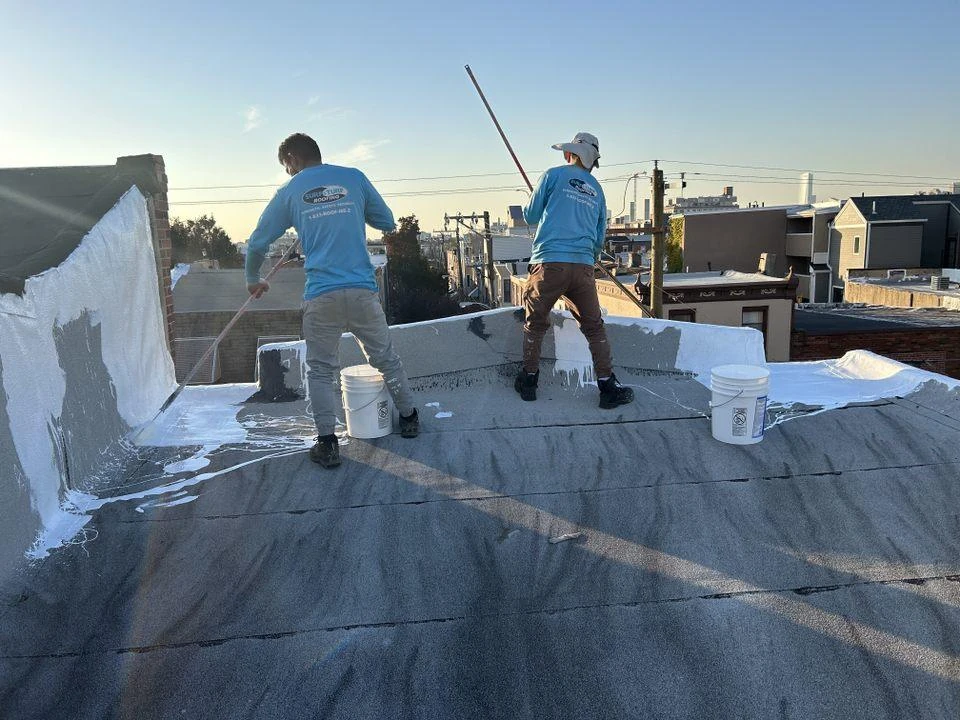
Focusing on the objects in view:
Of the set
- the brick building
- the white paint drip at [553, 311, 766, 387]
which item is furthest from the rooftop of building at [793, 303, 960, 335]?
the white paint drip at [553, 311, 766, 387]

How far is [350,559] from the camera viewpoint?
102 inches

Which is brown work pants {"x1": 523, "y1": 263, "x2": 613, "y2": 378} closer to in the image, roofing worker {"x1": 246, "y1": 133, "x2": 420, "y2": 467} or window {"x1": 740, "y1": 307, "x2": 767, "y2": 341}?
roofing worker {"x1": 246, "y1": 133, "x2": 420, "y2": 467}

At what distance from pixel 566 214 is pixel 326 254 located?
1.49 m

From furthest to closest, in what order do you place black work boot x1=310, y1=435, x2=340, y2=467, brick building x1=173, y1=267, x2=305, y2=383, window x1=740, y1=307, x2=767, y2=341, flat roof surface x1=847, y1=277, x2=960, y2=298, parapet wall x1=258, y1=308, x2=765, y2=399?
flat roof surface x1=847, y1=277, x2=960, y2=298 < window x1=740, y1=307, x2=767, y2=341 < brick building x1=173, y1=267, x2=305, y2=383 < parapet wall x1=258, y1=308, x2=765, y2=399 < black work boot x1=310, y1=435, x2=340, y2=467

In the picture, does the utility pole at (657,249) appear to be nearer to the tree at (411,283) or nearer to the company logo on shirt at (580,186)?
the company logo on shirt at (580,186)

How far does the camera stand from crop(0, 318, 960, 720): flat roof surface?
1971 millimetres

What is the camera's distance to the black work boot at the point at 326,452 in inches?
131

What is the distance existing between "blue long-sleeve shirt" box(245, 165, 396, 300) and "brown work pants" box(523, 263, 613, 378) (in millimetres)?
1135

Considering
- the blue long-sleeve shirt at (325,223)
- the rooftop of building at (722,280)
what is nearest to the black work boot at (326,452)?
the blue long-sleeve shirt at (325,223)

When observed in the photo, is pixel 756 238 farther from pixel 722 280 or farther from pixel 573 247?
pixel 573 247

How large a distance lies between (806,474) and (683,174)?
16.9 meters

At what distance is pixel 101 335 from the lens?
11.7 feet

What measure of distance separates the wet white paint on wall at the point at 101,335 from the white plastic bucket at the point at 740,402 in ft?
10.1

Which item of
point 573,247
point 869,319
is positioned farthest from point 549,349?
point 869,319
